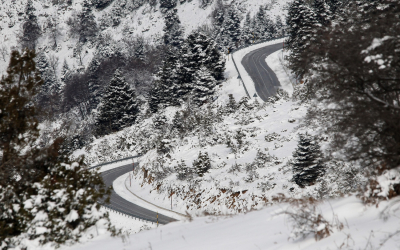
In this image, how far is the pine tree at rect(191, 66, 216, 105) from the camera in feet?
129

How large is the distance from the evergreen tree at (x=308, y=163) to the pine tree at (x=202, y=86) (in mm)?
24662

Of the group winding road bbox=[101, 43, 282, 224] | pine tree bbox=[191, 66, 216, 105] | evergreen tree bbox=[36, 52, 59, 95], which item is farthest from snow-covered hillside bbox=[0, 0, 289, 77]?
pine tree bbox=[191, 66, 216, 105]

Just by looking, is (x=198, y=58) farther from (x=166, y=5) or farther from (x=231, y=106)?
(x=166, y=5)

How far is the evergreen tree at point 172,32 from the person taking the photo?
8931 centimetres

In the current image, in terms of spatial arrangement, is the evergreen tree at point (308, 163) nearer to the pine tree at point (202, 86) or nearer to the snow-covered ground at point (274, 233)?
the snow-covered ground at point (274, 233)

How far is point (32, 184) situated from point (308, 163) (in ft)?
40.9

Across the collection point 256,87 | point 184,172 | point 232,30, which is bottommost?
point 256,87

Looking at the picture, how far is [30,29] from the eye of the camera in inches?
4690

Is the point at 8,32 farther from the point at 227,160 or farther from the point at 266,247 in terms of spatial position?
the point at 266,247

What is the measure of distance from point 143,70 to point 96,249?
210 feet

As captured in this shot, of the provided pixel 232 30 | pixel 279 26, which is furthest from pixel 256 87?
pixel 279 26

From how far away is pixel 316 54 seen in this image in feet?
20.1

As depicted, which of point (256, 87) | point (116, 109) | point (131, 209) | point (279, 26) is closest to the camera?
point (131, 209)

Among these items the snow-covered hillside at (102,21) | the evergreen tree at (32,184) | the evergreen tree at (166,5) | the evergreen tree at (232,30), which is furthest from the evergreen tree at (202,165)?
the evergreen tree at (166,5)
